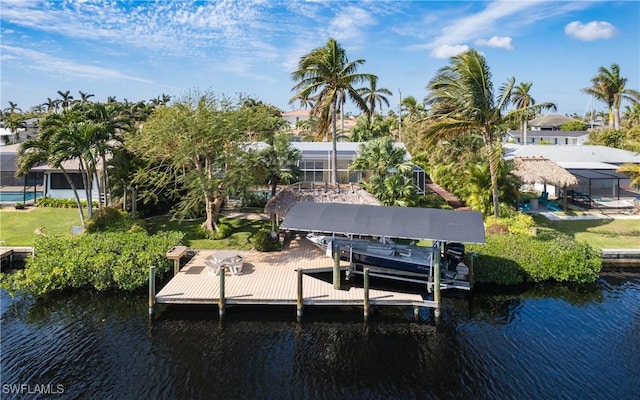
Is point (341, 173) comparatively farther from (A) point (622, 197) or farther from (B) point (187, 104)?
(A) point (622, 197)

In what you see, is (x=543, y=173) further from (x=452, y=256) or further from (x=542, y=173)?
(x=452, y=256)

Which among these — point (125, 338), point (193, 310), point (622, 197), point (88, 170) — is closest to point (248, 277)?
point (193, 310)

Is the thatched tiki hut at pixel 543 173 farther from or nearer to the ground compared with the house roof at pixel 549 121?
nearer to the ground

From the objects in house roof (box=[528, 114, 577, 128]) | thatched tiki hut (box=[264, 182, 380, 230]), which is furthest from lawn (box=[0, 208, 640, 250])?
house roof (box=[528, 114, 577, 128])

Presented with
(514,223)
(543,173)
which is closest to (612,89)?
(543,173)

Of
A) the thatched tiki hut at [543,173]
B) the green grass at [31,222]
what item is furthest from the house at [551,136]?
the green grass at [31,222]

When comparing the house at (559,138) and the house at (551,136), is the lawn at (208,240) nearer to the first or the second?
the house at (551,136)

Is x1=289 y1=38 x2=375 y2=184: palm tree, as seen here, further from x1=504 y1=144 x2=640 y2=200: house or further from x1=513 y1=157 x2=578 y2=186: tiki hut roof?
x1=504 y1=144 x2=640 y2=200: house
